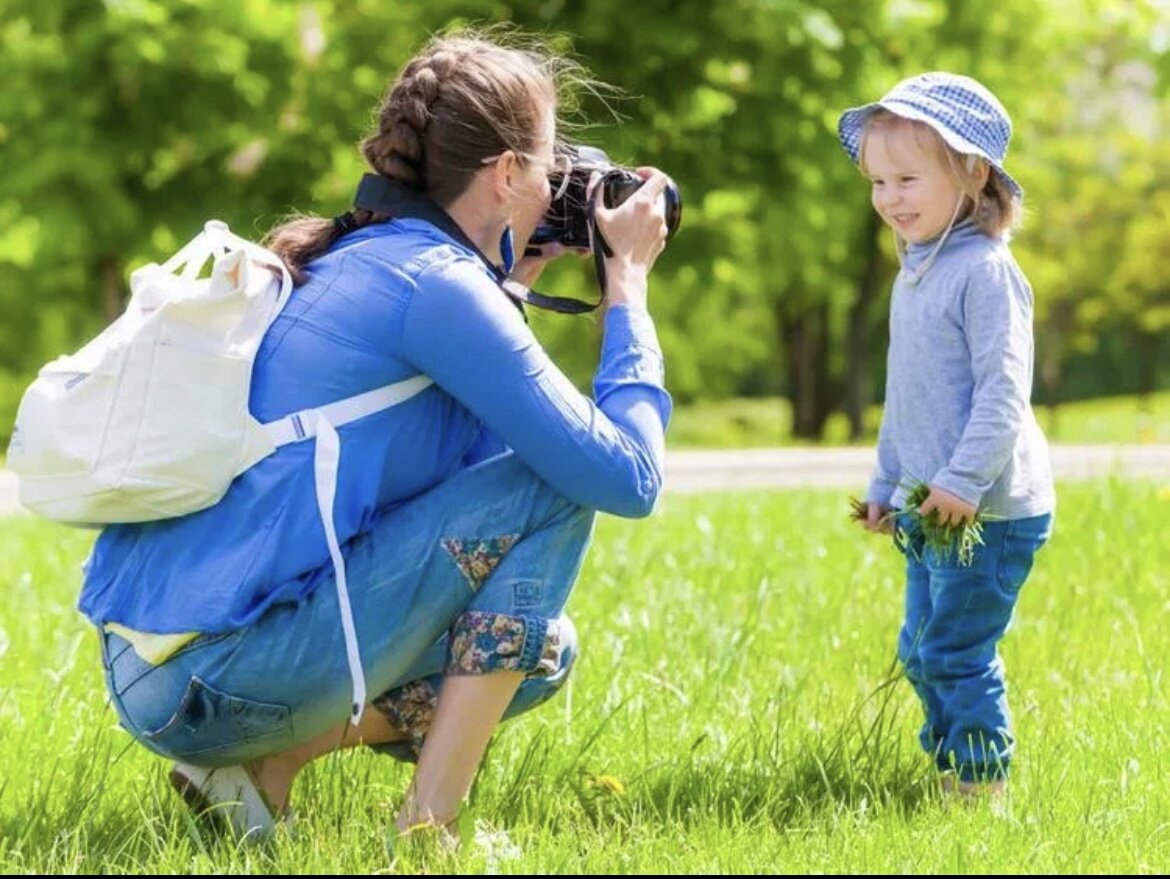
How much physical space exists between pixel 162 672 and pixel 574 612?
77.4 inches

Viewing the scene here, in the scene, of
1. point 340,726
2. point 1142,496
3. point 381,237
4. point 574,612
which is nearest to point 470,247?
point 381,237

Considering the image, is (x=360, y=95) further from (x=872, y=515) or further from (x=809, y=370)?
(x=809, y=370)

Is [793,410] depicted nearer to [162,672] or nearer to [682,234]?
[682,234]

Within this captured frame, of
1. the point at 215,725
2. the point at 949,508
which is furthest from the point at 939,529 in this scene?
the point at 215,725

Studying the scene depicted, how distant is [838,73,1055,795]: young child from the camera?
9.67 ft

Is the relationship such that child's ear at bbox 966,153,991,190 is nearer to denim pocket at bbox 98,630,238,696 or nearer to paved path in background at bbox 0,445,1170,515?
denim pocket at bbox 98,630,238,696

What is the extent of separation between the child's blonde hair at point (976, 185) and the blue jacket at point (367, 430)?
0.76 metres

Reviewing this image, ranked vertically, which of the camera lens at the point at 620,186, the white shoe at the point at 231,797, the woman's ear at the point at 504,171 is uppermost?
the woman's ear at the point at 504,171

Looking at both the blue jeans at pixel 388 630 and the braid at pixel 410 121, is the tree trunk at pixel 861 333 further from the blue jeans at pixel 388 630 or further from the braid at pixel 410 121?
the blue jeans at pixel 388 630

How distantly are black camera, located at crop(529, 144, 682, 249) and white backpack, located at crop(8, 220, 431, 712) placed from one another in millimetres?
530

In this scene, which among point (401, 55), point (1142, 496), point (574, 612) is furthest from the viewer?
point (401, 55)

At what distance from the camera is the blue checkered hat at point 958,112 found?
2.95 meters

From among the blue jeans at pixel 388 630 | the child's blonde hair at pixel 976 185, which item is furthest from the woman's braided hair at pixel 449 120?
the child's blonde hair at pixel 976 185

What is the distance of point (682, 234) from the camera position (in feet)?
41.2
